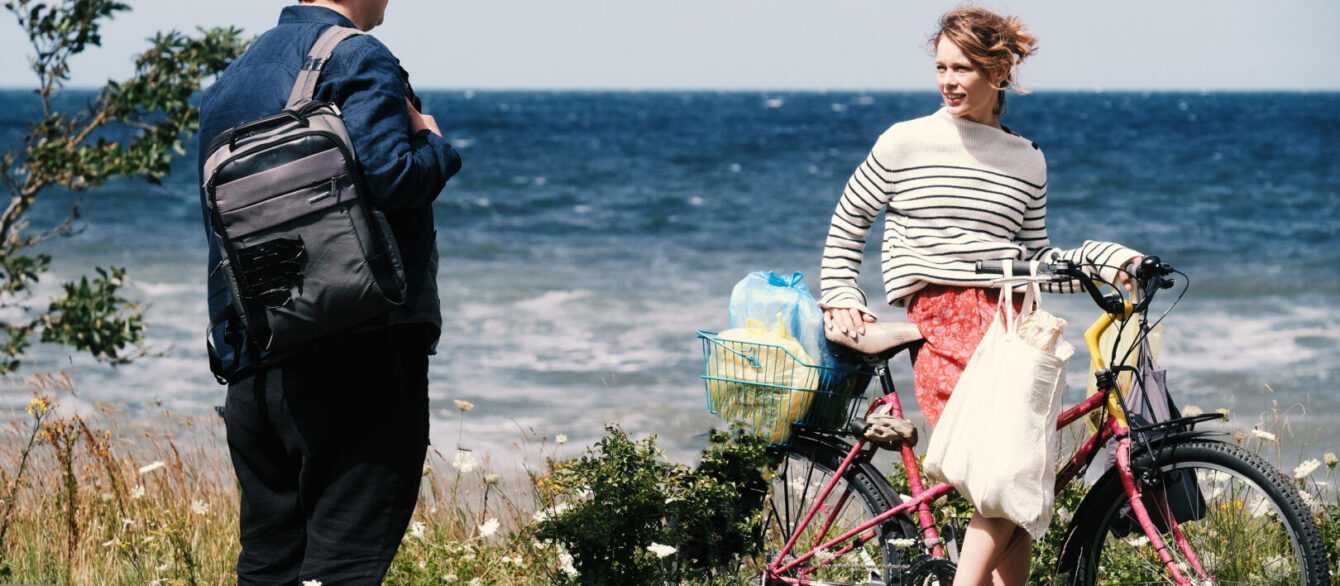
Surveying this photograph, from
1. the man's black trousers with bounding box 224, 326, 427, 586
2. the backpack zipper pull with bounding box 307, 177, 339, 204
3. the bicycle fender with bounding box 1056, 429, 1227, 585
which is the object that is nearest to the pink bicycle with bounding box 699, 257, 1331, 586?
the bicycle fender with bounding box 1056, 429, 1227, 585

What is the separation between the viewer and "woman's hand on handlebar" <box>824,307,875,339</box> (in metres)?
3.51

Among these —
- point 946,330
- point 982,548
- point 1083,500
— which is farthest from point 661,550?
point 1083,500

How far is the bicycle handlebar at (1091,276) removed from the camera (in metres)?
3.18

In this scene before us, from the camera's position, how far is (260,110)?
2.64 metres

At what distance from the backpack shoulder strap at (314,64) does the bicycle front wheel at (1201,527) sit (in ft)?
6.86

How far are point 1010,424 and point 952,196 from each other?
2.03 feet

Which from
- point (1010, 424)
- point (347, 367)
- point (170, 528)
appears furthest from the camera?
point (170, 528)

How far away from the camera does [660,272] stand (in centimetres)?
1761

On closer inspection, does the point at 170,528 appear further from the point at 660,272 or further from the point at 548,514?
the point at 660,272

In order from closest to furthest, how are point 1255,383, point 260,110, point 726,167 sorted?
point 260,110, point 1255,383, point 726,167

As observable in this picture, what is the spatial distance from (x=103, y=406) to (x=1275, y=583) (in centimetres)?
467

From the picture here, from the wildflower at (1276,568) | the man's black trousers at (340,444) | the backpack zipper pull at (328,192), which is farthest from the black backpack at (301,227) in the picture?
the wildflower at (1276,568)

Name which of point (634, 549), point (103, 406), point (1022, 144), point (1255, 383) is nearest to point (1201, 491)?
point (1022, 144)

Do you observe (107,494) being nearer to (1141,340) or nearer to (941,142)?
(941,142)
